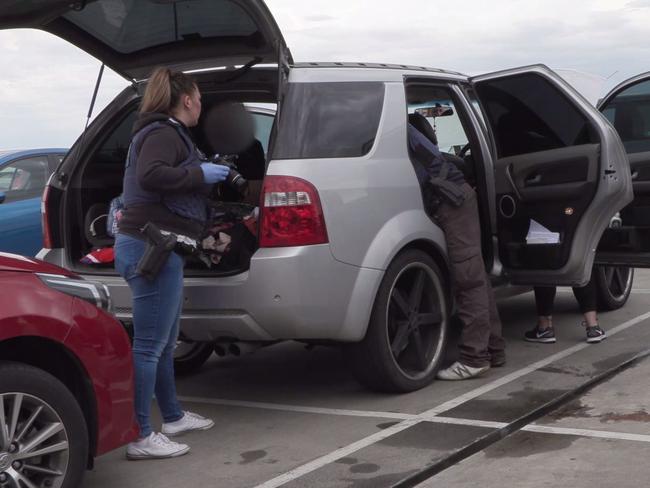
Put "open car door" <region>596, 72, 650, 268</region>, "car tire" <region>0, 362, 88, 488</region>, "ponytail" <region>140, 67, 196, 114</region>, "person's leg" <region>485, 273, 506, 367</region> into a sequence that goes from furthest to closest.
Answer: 1. "open car door" <region>596, 72, 650, 268</region>
2. "person's leg" <region>485, 273, 506, 367</region>
3. "ponytail" <region>140, 67, 196, 114</region>
4. "car tire" <region>0, 362, 88, 488</region>

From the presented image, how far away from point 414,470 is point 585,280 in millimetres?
2359

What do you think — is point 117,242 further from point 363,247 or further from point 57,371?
point 363,247

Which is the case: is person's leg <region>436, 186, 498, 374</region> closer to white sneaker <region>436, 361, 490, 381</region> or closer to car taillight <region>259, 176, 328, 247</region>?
white sneaker <region>436, 361, 490, 381</region>

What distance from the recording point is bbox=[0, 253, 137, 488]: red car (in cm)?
391

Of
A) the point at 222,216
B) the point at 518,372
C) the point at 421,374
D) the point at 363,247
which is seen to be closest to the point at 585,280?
the point at 518,372

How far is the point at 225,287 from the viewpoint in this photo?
536cm

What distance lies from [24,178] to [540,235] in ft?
18.1

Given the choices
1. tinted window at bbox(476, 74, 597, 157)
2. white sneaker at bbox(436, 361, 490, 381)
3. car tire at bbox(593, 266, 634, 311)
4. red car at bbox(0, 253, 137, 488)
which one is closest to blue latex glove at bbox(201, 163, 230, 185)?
red car at bbox(0, 253, 137, 488)

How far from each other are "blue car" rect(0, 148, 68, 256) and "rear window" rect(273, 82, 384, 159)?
4490mm

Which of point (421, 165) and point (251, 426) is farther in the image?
point (421, 165)

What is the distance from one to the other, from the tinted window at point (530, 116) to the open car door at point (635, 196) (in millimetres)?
885

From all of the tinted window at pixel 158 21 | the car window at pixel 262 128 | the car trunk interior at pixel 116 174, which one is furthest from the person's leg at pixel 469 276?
the tinted window at pixel 158 21

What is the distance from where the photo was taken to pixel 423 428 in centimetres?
518

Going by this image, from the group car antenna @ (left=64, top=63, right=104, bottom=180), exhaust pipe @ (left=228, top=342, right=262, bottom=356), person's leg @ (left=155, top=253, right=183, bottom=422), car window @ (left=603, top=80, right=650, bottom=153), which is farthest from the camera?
car window @ (left=603, top=80, right=650, bottom=153)
